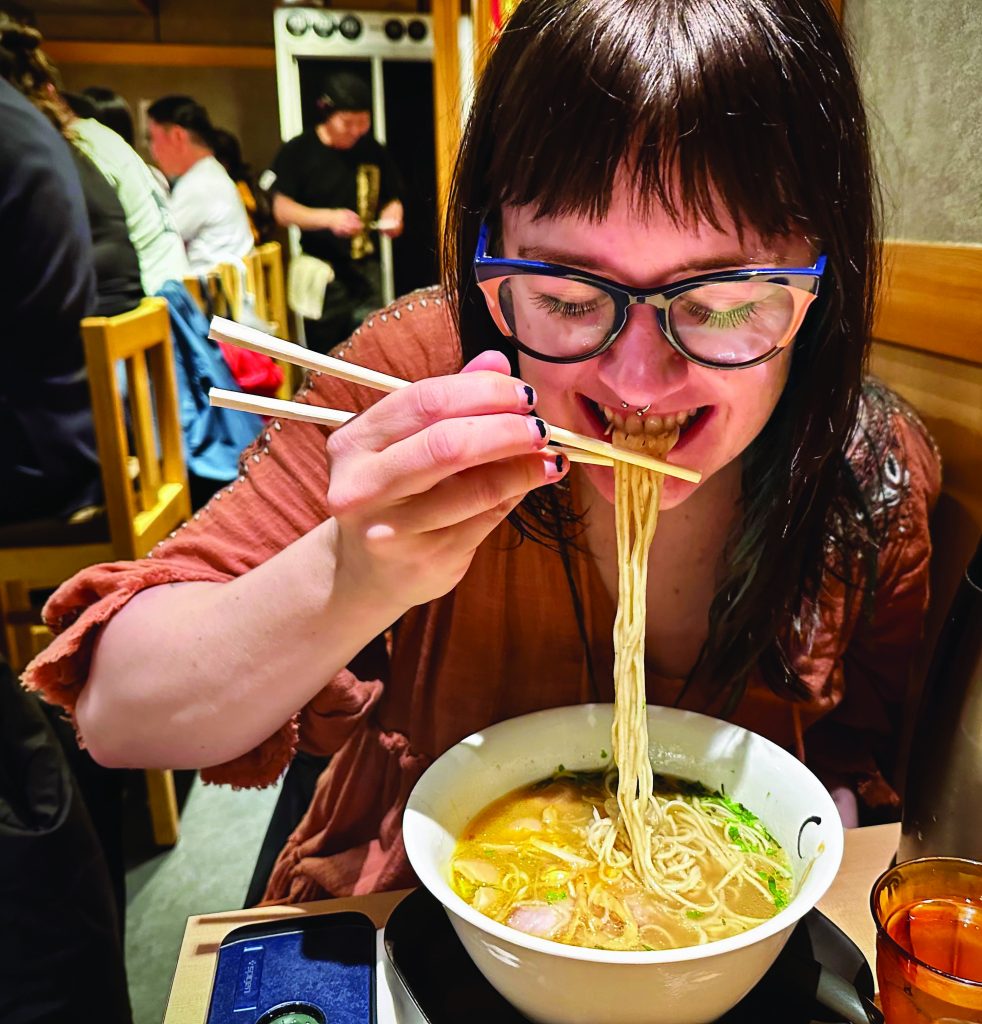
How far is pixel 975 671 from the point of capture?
0.95m

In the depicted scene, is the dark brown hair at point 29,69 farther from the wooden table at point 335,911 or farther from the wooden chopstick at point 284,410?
the wooden table at point 335,911

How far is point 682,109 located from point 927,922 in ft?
2.70

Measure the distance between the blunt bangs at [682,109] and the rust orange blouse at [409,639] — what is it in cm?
48

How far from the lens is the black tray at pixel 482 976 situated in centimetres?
81

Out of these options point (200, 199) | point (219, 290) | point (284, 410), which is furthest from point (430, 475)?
point (200, 199)

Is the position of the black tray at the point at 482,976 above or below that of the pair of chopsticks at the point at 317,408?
below

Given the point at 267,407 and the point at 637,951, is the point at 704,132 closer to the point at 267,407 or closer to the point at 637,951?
the point at 267,407

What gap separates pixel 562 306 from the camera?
2.87 feet

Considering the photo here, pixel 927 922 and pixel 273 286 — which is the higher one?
pixel 927 922

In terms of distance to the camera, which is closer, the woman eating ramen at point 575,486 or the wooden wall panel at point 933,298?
the woman eating ramen at point 575,486

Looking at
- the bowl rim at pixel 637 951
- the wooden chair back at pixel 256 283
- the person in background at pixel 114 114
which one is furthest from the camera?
the wooden chair back at pixel 256 283

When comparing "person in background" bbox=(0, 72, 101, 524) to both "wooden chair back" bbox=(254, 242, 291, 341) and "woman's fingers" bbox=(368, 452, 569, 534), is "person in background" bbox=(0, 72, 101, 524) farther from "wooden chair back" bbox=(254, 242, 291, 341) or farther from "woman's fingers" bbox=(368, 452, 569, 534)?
"wooden chair back" bbox=(254, 242, 291, 341)

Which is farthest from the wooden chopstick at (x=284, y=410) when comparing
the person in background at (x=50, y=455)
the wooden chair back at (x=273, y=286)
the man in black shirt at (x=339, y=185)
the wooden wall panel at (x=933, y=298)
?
the man in black shirt at (x=339, y=185)

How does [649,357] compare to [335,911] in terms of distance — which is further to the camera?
[335,911]
